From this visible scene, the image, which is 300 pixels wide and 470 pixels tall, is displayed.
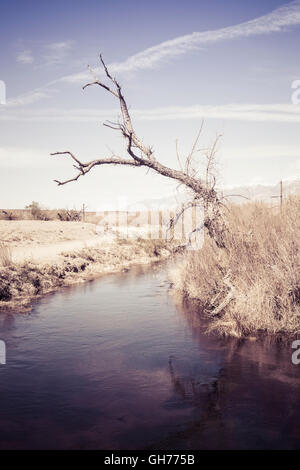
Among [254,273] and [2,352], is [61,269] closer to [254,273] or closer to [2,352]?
[2,352]

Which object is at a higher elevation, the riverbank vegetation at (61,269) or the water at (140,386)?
the riverbank vegetation at (61,269)

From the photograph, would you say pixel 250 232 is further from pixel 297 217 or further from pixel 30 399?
pixel 30 399

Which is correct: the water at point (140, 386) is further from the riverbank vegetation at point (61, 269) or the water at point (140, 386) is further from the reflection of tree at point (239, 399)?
the riverbank vegetation at point (61, 269)

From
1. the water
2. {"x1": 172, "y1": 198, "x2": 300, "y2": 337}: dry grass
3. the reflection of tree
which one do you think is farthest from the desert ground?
the reflection of tree

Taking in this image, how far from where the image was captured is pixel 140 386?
6109mm

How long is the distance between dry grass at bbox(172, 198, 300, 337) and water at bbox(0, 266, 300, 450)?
61 centimetres

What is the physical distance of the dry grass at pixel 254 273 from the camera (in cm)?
800

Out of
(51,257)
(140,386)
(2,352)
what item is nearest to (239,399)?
(140,386)

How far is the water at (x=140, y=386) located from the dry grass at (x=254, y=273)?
614mm

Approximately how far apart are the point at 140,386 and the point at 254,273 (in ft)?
13.1

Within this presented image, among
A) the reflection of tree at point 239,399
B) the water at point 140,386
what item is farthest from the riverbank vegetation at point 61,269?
the reflection of tree at point 239,399

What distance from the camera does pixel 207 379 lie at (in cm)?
630

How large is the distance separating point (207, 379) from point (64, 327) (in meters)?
4.40

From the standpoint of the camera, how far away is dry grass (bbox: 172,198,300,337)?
800 cm
